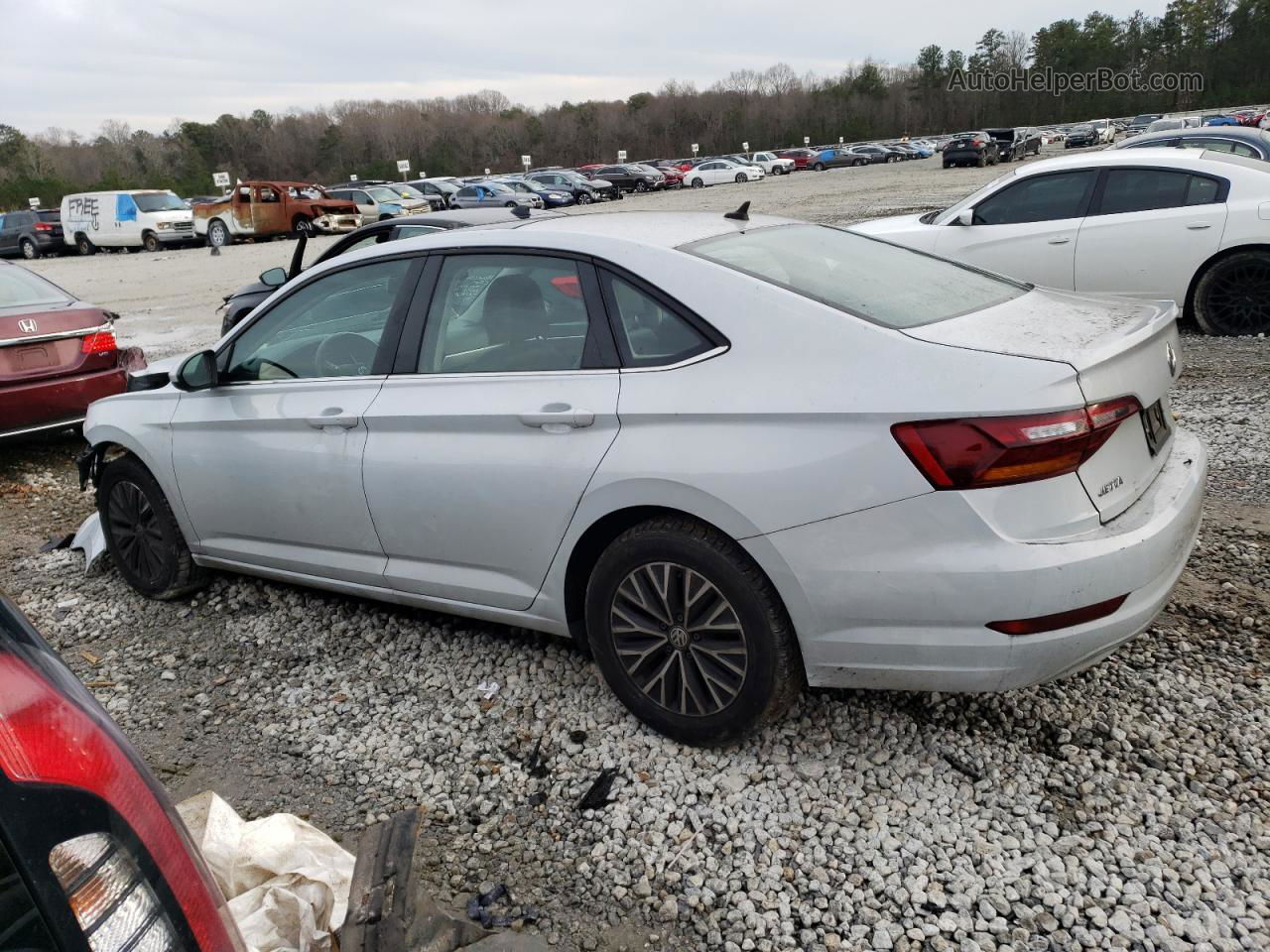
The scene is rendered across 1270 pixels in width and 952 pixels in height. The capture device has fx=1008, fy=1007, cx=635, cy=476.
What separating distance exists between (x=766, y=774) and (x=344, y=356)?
2.29 m

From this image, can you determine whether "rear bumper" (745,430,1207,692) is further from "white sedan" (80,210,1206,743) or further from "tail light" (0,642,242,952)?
"tail light" (0,642,242,952)

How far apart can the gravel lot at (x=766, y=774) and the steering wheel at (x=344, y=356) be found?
113 cm

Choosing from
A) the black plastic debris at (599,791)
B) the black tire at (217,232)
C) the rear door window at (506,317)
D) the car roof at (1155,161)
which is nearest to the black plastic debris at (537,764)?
the black plastic debris at (599,791)

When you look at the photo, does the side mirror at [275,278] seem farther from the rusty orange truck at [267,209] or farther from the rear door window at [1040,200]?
the rusty orange truck at [267,209]

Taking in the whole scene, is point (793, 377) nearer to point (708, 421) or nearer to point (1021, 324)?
point (708, 421)

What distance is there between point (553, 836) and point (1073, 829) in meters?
1.43

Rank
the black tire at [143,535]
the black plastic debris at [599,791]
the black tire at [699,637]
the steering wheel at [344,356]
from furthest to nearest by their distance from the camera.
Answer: the black tire at [143,535]
the steering wheel at [344,356]
the black plastic debris at [599,791]
the black tire at [699,637]

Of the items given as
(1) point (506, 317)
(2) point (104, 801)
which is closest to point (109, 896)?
(2) point (104, 801)

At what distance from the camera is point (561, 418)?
3162mm

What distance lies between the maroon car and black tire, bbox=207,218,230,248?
25.0 meters

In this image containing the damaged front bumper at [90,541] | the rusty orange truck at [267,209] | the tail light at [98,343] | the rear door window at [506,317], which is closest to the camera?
the rear door window at [506,317]

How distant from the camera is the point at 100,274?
2569 centimetres

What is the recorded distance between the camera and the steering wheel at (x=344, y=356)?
12.7 feet

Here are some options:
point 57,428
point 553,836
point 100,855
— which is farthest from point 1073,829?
point 57,428
